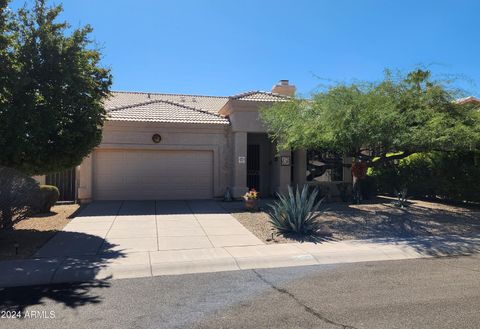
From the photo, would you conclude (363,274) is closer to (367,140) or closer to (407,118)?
(367,140)

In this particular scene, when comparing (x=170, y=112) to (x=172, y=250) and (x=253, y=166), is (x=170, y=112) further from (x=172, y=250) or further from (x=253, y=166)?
(x=172, y=250)

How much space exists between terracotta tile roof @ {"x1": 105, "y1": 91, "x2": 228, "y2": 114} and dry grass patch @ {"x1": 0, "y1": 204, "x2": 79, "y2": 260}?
1003 centimetres

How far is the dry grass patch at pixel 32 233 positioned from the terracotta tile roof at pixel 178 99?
10.0 metres

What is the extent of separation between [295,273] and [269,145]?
12.1 m

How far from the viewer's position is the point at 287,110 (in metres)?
13.5

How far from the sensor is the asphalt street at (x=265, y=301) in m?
4.82

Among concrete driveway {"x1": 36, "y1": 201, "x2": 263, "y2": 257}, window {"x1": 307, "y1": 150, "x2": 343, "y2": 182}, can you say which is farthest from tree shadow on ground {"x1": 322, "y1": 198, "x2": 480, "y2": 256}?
concrete driveway {"x1": 36, "y1": 201, "x2": 263, "y2": 257}

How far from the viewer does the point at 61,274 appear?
6879 millimetres

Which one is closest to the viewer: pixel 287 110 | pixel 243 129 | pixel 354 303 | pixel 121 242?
pixel 354 303

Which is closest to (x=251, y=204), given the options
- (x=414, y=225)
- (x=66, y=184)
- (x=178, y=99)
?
(x=414, y=225)

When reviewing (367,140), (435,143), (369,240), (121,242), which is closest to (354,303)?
(369,240)

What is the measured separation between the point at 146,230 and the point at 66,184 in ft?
23.5

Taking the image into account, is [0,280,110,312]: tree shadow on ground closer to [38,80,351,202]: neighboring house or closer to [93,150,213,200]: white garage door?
[38,80,351,202]: neighboring house

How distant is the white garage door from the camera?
16.1m
